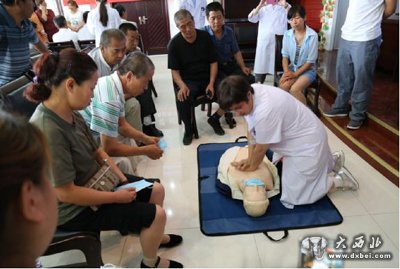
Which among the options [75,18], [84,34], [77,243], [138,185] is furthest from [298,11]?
[75,18]

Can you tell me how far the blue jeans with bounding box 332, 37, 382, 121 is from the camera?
2508 millimetres

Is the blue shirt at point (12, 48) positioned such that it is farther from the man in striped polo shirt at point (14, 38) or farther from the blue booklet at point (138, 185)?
the blue booklet at point (138, 185)

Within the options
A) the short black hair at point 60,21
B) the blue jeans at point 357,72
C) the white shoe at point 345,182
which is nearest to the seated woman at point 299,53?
the blue jeans at point 357,72

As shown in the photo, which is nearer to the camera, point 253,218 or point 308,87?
point 253,218

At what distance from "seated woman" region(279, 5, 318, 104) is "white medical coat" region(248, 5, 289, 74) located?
2.51ft

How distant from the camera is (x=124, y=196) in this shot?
1.31 m

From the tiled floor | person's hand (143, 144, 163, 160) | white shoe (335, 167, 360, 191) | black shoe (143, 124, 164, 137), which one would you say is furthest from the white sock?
black shoe (143, 124, 164, 137)

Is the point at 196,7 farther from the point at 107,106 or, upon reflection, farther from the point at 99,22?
the point at 107,106

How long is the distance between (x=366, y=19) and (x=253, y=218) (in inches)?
77.0

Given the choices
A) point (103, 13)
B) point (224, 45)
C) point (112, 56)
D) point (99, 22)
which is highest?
point (103, 13)

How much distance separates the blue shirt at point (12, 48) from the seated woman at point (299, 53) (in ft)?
8.03

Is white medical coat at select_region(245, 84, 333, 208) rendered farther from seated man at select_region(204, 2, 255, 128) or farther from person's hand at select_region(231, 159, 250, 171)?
seated man at select_region(204, 2, 255, 128)

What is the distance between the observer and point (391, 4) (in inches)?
91.5

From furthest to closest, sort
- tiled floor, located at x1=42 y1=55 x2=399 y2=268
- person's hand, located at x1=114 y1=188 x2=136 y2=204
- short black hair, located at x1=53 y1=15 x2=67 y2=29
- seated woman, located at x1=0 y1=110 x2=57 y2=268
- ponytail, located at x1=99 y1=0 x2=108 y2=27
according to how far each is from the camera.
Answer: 1. short black hair, located at x1=53 y1=15 x2=67 y2=29
2. ponytail, located at x1=99 y1=0 x2=108 y2=27
3. tiled floor, located at x1=42 y1=55 x2=399 y2=268
4. person's hand, located at x1=114 y1=188 x2=136 y2=204
5. seated woman, located at x1=0 y1=110 x2=57 y2=268
